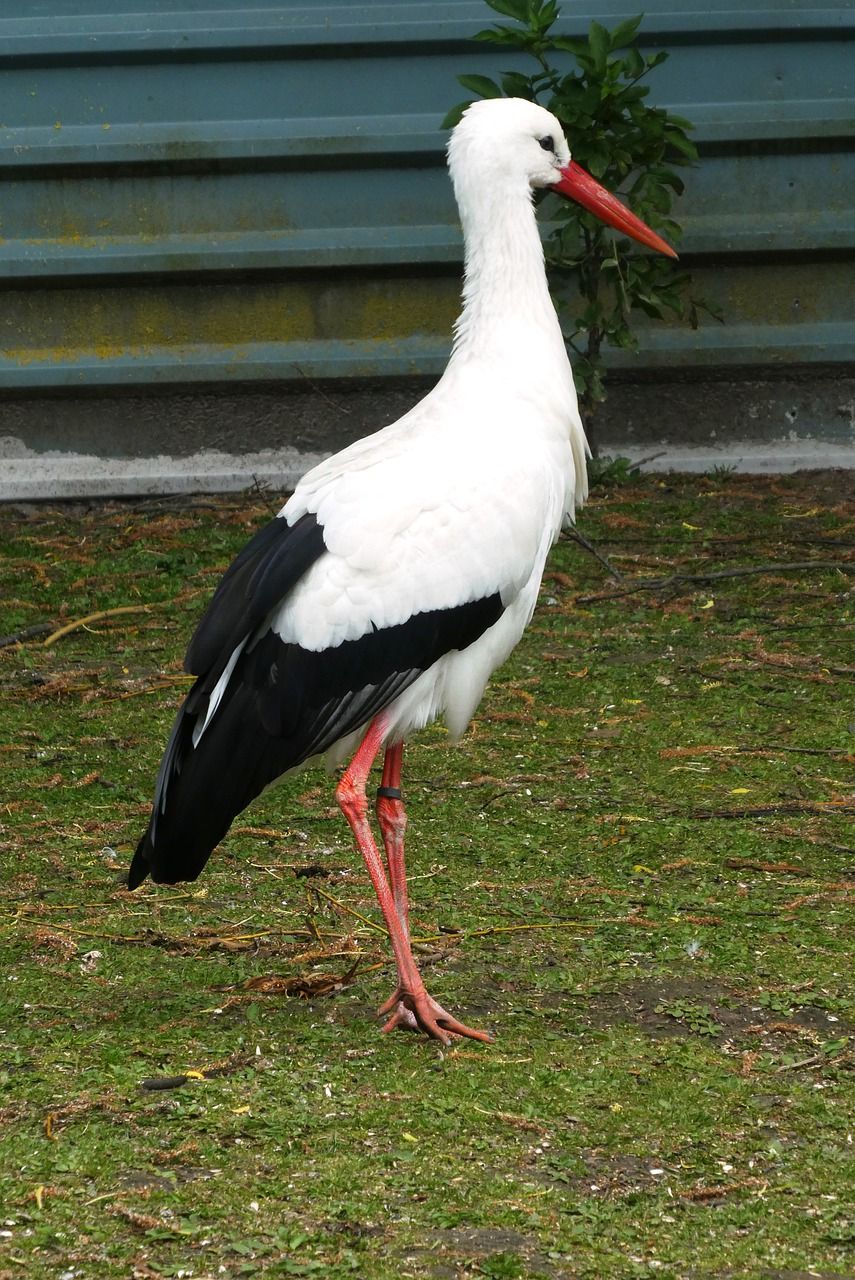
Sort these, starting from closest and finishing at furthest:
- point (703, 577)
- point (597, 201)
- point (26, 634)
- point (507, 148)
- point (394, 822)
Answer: point (394, 822)
point (507, 148)
point (597, 201)
point (26, 634)
point (703, 577)

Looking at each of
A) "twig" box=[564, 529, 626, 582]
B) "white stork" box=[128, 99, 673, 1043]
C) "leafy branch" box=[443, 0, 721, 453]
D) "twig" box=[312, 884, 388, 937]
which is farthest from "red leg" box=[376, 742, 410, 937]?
"leafy branch" box=[443, 0, 721, 453]

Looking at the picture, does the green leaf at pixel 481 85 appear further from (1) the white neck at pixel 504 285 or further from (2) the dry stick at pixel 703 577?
(1) the white neck at pixel 504 285

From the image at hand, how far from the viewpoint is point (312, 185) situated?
857cm

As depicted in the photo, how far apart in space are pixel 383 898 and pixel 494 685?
95.6 inches

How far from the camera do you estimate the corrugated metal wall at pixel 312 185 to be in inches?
332

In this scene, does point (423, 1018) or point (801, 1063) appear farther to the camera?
point (423, 1018)

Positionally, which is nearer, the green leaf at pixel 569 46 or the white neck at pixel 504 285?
the white neck at pixel 504 285

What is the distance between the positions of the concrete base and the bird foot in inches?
204

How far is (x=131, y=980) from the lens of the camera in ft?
13.2

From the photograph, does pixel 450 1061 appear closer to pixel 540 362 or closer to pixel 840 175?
pixel 540 362

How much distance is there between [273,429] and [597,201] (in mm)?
4179

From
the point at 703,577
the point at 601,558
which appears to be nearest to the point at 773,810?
the point at 703,577

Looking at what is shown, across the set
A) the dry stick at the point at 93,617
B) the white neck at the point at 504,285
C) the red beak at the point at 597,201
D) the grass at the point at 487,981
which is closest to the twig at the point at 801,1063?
the grass at the point at 487,981

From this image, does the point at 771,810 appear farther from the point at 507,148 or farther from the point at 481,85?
the point at 481,85
